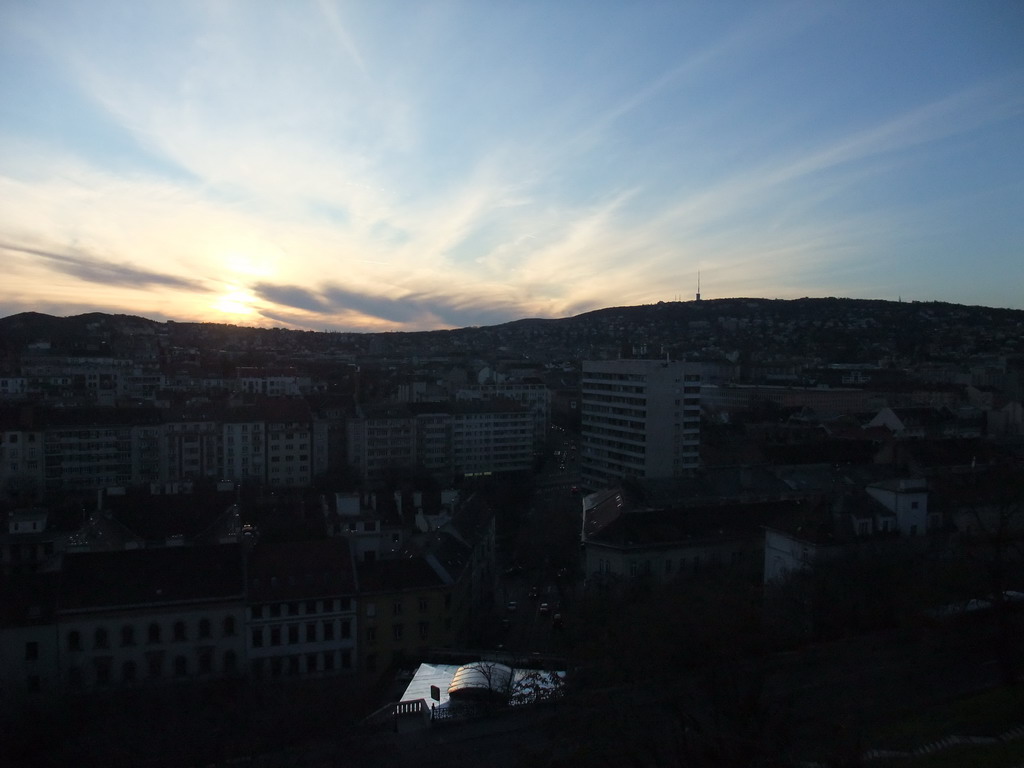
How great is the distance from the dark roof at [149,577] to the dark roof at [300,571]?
0.45 metres

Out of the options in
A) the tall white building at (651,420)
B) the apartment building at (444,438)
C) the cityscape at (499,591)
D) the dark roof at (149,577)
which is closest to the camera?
the cityscape at (499,591)

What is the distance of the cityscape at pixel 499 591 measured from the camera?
10055mm

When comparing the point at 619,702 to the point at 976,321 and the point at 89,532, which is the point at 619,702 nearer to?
the point at 89,532

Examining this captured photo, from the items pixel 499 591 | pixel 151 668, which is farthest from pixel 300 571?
pixel 499 591

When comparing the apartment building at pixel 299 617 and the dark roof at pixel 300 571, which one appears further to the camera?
the dark roof at pixel 300 571

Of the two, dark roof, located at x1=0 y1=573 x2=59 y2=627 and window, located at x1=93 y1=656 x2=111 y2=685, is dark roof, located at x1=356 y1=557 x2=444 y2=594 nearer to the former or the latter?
window, located at x1=93 y1=656 x2=111 y2=685

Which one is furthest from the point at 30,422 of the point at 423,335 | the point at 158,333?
the point at 423,335

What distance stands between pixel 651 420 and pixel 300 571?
71.5ft

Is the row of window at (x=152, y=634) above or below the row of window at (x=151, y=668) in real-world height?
above

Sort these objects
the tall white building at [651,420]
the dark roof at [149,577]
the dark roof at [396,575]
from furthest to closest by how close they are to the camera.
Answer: the tall white building at [651,420]
the dark roof at [396,575]
the dark roof at [149,577]

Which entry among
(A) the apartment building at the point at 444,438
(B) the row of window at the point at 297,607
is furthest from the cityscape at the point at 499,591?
(A) the apartment building at the point at 444,438

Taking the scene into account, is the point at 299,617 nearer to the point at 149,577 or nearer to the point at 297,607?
the point at 297,607

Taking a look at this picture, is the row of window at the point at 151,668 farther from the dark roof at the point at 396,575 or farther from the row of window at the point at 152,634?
the dark roof at the point at 396,575

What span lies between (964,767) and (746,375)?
86301 millimetres
